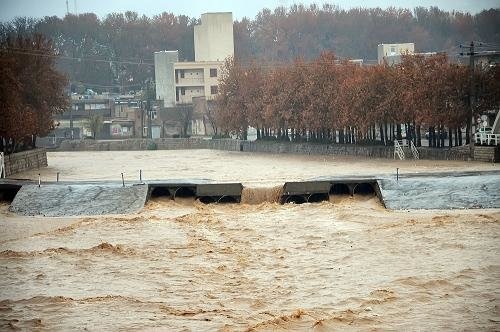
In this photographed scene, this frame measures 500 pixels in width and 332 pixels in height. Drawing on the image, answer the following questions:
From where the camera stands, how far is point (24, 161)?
49.0 meters

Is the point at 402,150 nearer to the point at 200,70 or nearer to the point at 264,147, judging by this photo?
the point at 264,147

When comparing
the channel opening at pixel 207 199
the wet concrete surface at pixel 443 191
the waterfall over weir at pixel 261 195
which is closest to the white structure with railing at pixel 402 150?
the wet concrete surface at pixel 443 191

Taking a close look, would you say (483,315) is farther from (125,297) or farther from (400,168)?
(400,168)

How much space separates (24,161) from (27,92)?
23.2 feet

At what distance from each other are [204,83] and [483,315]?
3232 inches

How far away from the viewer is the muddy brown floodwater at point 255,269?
15.7 meters

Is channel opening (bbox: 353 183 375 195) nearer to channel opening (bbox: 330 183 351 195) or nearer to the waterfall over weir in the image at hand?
channel opening (bbox: 330 183 351 195)

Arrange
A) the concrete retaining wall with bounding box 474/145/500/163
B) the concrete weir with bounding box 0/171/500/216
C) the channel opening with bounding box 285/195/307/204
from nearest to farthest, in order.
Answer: the concrete weir with bounding box 0/171/500/216
the channel opening with bounding box 285/195/307/204
the concrete retaining wall with bounding box 474/145/500/163

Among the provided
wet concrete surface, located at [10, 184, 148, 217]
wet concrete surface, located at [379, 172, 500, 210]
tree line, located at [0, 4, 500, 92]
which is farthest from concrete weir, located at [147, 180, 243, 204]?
tree line, located at [0, 4, 500, 92]

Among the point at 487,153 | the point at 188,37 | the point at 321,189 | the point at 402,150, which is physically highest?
the point at 188,37

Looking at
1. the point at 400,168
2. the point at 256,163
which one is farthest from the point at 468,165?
the point at 256,163

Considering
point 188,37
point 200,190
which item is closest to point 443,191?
point 200,190

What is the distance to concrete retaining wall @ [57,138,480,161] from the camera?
151 feet

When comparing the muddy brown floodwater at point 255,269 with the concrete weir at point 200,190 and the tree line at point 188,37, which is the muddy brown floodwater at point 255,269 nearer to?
the concrete weir at point 200,190
